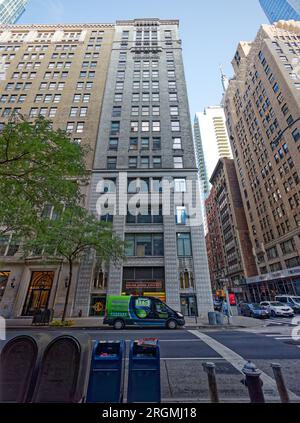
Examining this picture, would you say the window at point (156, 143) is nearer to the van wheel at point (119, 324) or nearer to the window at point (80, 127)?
the window at point (80, 127)

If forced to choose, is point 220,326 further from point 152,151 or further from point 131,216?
point 152,151

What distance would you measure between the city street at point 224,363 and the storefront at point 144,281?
11474mm

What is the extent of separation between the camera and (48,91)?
1430 inches

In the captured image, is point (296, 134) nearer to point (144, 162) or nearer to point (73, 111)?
point (144, 162)

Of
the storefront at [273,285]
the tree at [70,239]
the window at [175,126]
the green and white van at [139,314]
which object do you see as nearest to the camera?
the green and white van at [139,314]

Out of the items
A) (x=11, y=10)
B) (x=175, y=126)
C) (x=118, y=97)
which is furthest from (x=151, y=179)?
(x=11, y=10)

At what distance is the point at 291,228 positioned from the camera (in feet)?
127

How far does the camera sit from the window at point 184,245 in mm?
22719

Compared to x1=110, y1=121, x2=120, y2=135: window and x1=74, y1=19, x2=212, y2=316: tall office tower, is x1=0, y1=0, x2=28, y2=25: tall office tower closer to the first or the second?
x1=74, y1=19, x2=212, y2=316: tall office tower

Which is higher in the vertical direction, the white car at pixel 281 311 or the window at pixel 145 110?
the window at pixel 145 110

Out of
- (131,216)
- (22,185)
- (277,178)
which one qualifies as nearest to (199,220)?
(131,216)

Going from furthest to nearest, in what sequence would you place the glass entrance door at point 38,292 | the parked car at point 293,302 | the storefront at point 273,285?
1. the storefront at point 273,285
2. the parked car at point 293,302
3. the glass entrance door at point 38,292

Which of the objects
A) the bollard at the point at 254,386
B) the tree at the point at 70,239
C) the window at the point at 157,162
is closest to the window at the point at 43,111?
the window at the point at 157,162
